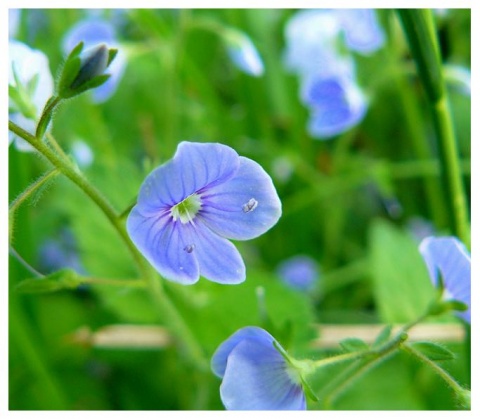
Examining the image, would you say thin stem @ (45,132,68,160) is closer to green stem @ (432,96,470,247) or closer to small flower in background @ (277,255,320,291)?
green stem @ (432,96,470,247)

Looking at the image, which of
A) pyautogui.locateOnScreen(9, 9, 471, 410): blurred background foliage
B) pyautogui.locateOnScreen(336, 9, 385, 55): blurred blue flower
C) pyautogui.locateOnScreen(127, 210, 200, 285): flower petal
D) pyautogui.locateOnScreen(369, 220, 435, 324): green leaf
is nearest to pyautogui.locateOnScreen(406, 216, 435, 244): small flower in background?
pyautogui.locateOnScreen(9, 9, 471, 410): blurred background foliage

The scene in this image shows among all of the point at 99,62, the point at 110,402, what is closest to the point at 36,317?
the point at 110,402

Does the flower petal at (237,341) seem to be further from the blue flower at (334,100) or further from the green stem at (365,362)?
the blue flower at (334,100)

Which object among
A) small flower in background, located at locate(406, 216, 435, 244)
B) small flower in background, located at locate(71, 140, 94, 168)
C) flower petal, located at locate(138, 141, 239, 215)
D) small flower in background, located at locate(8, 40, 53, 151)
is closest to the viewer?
flower petal, located at locate(138, 141, 239, 215)

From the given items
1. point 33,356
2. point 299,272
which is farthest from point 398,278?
point 33,356

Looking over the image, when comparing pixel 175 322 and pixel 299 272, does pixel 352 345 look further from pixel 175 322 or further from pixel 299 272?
pixel 299 272

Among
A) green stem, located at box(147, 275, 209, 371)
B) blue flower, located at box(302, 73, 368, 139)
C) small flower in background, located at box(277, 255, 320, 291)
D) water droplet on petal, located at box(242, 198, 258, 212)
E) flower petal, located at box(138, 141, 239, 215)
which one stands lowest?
small flower in background, located at box(277, 255, 320, 291)
